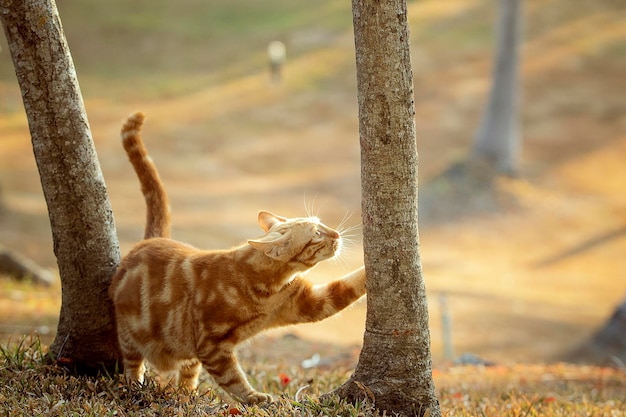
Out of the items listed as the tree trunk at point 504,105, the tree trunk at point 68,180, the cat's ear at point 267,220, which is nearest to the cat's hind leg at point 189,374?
the tree trunk at point 68,180

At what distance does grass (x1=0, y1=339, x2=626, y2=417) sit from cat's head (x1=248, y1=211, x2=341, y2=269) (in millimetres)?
780

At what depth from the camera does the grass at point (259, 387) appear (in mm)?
4301

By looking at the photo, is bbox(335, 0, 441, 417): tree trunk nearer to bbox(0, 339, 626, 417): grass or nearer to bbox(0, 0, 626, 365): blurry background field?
bbox(0, 339, 626, 417): grass

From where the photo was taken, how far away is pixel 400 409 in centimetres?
438

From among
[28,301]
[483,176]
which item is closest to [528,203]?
[483,176]

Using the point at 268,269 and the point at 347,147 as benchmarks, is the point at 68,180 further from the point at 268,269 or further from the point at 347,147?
the point at 347,147

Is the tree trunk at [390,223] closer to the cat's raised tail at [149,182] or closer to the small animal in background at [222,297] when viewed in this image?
the small animal in background at [222,297]

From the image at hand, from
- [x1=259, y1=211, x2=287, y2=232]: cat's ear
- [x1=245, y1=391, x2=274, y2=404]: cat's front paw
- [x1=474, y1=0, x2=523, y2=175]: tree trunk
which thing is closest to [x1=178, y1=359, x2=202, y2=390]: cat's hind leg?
[x1=245, y1=391, x2=274, y2=404]: cat's front paw

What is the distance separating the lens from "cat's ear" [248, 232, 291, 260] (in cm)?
462

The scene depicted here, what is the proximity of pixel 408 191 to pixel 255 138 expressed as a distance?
20.9m

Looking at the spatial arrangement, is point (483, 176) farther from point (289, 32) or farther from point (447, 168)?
point (289, 32)

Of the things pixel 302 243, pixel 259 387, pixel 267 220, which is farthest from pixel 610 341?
pixel 302 243

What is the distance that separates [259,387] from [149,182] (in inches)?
65.9

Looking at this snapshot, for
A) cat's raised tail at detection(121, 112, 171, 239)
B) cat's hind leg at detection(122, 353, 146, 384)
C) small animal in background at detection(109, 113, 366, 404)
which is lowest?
cat's hind leg at detection(122, 353, 146, 384)
